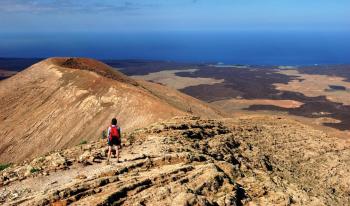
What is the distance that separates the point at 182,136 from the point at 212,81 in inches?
4630

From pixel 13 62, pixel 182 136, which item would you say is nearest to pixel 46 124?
pixel 182 136

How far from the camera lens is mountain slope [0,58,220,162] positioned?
39.9m

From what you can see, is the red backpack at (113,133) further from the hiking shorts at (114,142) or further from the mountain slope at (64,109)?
the mountain slope at (64,109)

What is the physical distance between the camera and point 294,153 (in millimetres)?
26859

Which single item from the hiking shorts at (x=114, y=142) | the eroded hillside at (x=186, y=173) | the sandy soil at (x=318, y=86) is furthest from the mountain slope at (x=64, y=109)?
the sandy soil at (x=318, y=86)

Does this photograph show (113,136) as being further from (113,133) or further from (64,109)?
(64,109)

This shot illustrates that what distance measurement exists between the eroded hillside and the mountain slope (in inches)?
584

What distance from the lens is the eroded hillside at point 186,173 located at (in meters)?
14.4

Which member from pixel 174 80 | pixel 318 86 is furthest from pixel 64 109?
pixel 318 86

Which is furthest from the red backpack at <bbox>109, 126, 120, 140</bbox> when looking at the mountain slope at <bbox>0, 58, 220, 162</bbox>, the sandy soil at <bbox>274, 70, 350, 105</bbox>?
the sandy soil at <bbox>274, 70, 350, 105</bbox>

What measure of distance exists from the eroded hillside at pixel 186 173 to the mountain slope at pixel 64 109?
48.7ft

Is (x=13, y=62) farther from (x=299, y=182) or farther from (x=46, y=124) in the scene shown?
(x=299, y=182)

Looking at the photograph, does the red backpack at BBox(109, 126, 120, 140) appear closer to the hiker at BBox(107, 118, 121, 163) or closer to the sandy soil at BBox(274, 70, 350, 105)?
the hiker at BBox(107, 118, 121, 163)

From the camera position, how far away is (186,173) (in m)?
16.4
